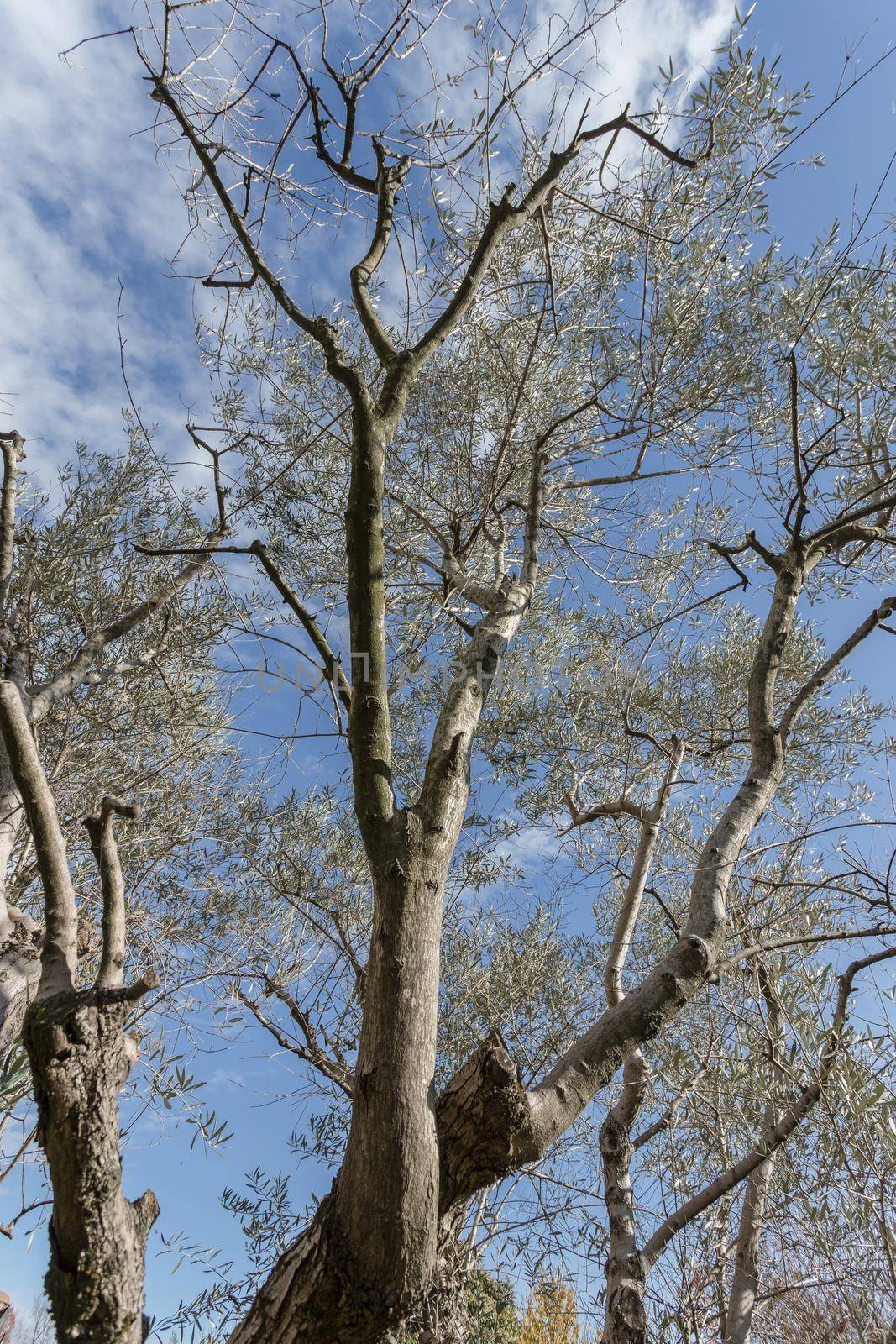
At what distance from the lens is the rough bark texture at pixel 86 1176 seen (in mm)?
1853

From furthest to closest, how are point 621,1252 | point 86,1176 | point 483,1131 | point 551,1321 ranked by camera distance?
point 551,1321, point 621,1252, point 483,1131, point 86,1176

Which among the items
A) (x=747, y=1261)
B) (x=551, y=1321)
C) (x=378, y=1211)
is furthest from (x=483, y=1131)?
(x=551, y=1321)

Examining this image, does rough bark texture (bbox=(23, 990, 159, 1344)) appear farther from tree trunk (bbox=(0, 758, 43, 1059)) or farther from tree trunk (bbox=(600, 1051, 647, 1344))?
tree trunk (bbox=(600, 1051, 647, 1344))

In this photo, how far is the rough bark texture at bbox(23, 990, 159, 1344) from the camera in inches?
72.9

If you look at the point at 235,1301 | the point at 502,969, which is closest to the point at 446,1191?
the point at 235,1301

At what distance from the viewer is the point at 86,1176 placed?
1.91 metres

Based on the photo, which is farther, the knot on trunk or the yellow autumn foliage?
the yellow autumn foliage

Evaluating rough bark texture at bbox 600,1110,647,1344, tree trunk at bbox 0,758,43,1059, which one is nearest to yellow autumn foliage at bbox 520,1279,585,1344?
rough bark texture at bbox 600,1110,647,1344

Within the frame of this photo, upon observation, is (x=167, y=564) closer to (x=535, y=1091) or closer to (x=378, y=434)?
(x=378, y=434)

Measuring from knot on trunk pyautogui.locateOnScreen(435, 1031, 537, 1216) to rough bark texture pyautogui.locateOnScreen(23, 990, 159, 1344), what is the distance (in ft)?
2.54

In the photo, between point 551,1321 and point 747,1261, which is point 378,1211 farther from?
point 551,1321

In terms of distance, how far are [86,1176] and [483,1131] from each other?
0.97m

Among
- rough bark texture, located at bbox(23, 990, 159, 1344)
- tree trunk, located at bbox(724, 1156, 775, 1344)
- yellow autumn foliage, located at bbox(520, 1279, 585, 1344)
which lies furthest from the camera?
yellow autumn foliage, located at bbox(520, 1279, 585, 1344)

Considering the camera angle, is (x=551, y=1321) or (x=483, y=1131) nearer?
(x=483, y=1131)
